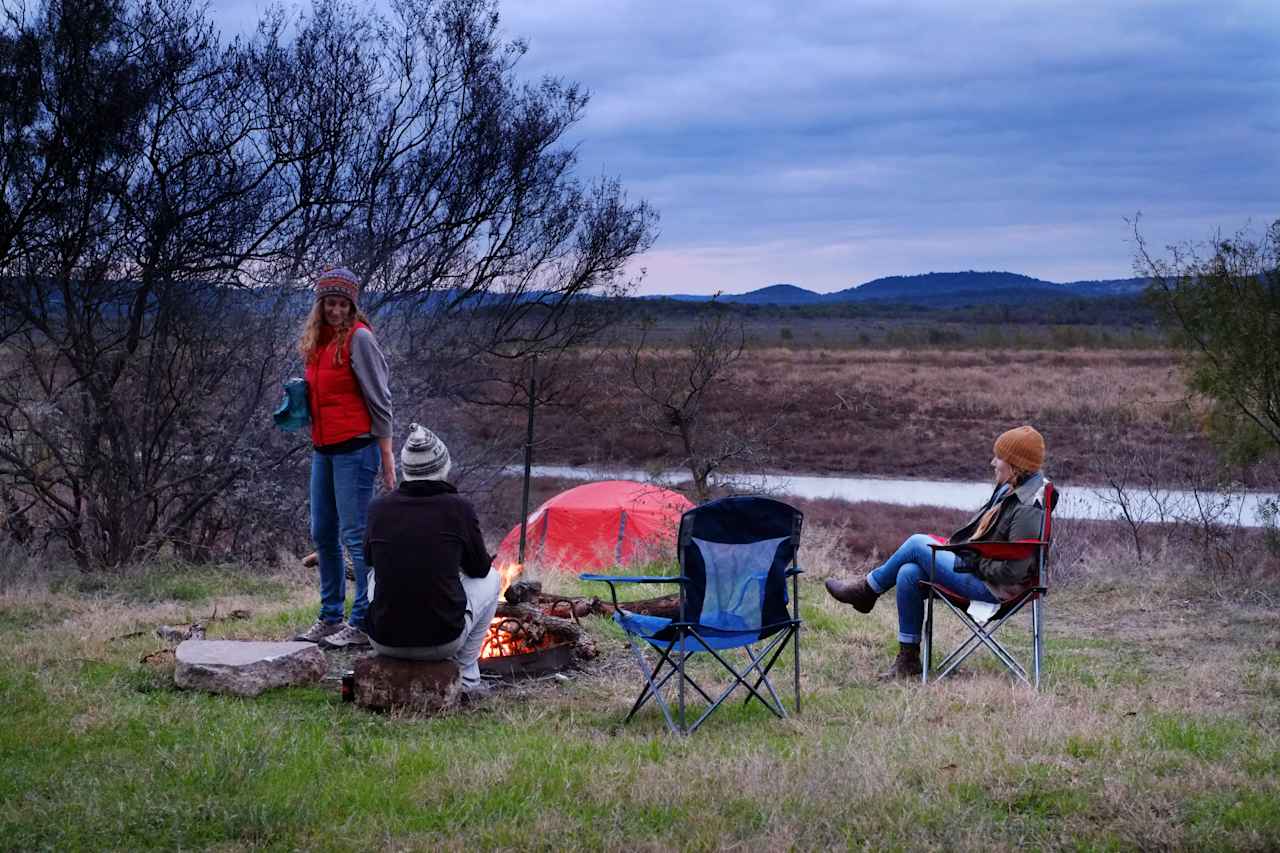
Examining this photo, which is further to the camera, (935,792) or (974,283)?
(974,283)

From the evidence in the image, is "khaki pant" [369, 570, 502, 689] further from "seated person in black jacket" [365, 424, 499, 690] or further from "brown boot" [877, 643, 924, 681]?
"brown boot" [877, 643, 924, 681]

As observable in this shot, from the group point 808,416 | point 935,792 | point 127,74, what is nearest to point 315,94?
point 127,74

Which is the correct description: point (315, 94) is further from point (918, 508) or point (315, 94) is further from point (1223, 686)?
point (918, 508)

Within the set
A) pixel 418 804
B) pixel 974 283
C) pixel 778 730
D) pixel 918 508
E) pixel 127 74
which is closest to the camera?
pixel 418 804

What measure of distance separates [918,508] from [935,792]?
17.3 metres

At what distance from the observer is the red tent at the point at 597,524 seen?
11.8 m

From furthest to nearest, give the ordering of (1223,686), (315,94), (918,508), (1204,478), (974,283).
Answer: (974,283) < (918,508) < (1204,478) < (315,94) < (1223,686)

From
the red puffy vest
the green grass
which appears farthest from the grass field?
the red puffy vest

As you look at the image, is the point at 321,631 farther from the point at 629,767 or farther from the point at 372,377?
the point at 629,767

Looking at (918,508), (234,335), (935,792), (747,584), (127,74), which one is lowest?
(918,508)

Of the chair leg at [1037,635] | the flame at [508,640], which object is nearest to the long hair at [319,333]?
the flame at [508,640]

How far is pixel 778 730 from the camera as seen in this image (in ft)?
14.5

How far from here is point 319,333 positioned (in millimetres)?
5332

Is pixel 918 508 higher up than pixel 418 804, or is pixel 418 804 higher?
pixel 418 804
